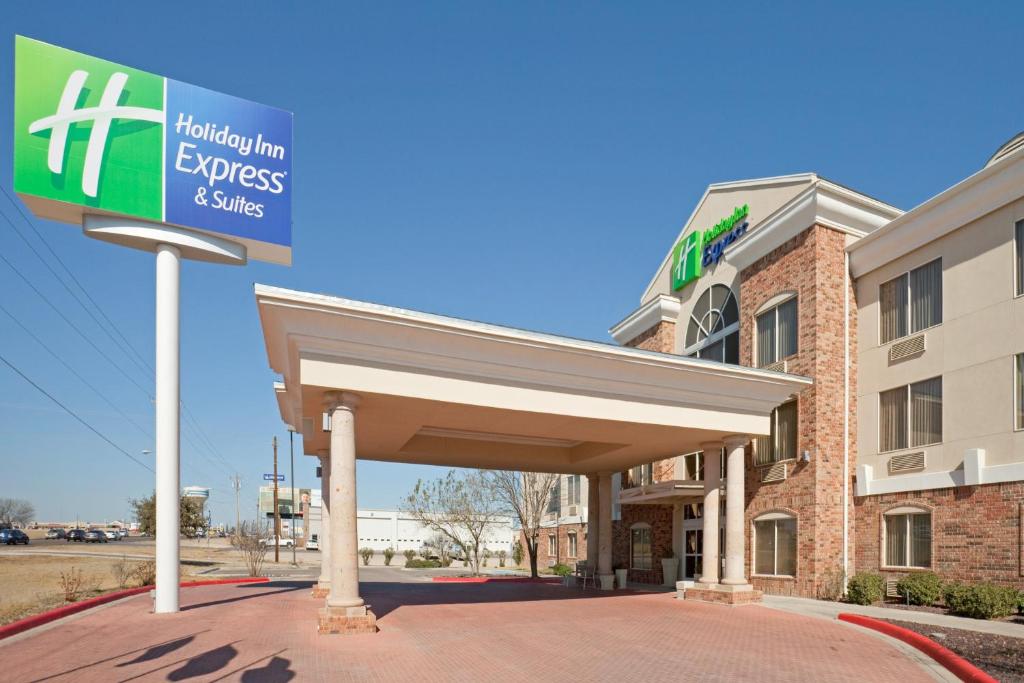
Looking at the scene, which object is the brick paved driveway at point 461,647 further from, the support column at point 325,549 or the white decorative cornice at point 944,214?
the white decorative cornice at point 944,214

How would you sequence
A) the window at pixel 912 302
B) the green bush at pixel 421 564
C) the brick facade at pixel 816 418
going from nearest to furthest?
the window at pixel 912 302 < the brick facade at pixel 816 418 < the green bush at pixel 421 564

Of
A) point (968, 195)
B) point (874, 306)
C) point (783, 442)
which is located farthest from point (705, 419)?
point (968, 195)

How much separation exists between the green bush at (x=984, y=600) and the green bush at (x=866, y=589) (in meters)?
2.25

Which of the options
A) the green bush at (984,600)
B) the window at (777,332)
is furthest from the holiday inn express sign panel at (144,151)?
the green bush at (984,600)

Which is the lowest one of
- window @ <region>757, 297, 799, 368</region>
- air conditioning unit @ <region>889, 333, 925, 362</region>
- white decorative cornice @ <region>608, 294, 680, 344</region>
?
air conditioning unit @ <region>889, 333, 925, 362</region>

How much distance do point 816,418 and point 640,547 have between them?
40.5ft

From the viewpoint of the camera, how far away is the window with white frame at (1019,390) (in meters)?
17.4

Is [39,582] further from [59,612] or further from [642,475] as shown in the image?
[642,475]

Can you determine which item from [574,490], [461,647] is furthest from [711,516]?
[574,490]

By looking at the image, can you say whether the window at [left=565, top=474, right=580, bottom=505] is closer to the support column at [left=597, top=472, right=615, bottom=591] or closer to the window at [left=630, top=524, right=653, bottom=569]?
the window at [left=630, top=524, right=653, bottom=569]

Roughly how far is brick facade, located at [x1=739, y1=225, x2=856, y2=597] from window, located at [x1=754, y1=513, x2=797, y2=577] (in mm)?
252

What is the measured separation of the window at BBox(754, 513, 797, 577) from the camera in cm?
2186

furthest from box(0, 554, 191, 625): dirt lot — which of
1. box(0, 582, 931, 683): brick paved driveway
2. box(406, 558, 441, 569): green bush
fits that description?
box(406, 558, 441, 569): green bush

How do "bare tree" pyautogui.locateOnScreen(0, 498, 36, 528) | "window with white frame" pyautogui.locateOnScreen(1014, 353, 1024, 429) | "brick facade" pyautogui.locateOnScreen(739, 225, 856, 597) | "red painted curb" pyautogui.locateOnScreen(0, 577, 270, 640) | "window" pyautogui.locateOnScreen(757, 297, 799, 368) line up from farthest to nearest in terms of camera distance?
"bare tree" pyautogui.locateOnScreen(0, 498, 36, 528) → "window" pyautogui.locateOnScreen(757, 297, 799, 368) → "brick facade" pyautogui.locateOnScreen(739, 225, 856, 597) → "window with white frame" pyautogui.locateOnScreen(1014, 353, 1024, 429) → "red painted curb" pyautogui.locateOnScreen(0, 577, 270, 640)
